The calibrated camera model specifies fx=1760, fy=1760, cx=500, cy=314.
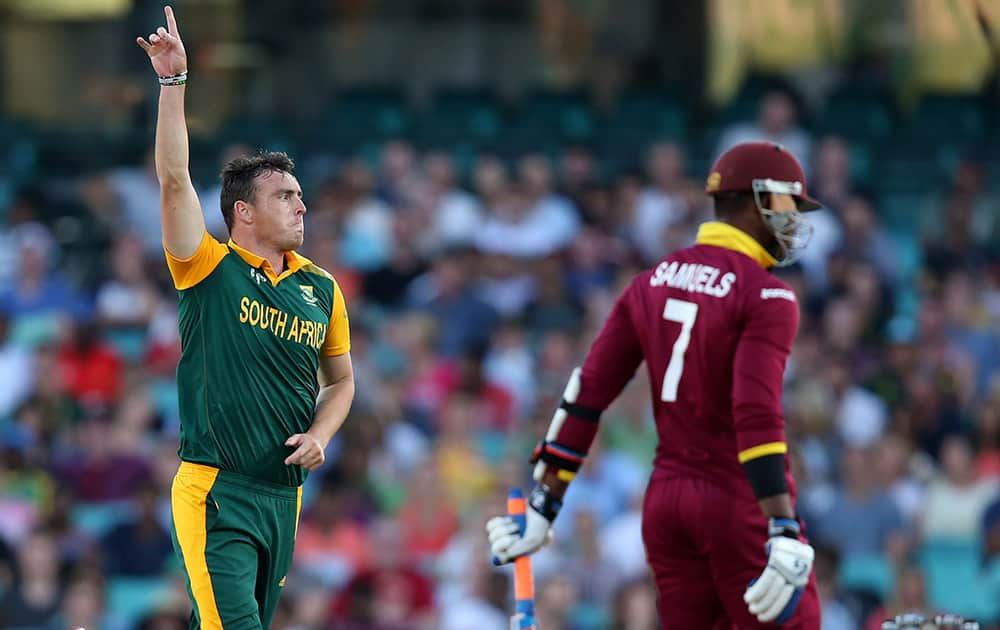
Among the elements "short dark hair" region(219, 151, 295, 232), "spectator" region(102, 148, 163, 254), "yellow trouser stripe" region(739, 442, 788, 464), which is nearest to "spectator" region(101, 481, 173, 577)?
"spectator" region(102, 148, 163, 254)

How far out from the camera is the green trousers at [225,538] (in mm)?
5969

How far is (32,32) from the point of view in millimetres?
19906

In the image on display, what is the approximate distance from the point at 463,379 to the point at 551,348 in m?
0.68

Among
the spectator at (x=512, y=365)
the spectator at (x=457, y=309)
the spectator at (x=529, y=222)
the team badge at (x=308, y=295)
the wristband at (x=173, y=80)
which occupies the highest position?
the wristband at (x=173, y=80)

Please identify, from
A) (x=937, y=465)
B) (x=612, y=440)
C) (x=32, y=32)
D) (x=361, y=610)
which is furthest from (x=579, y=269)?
(x=32, y=32)

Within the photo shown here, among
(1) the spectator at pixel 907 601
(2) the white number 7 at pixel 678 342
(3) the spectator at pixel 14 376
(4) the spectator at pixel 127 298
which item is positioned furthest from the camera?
(4) the spectator at pixel 127 298

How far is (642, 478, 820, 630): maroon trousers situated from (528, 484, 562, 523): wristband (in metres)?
0.41

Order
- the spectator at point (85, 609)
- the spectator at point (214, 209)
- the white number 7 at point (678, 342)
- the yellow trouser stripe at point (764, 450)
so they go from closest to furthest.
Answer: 1. the yellow trouser stripe at point (764, 450)
2. the white number 7 at point (678, 342)
3. the spectator at point (85, 609)
4. the spectator at point (214, 209)

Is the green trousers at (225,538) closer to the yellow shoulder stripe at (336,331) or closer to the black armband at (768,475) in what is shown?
the yellow shoulder stripe at (336,331)

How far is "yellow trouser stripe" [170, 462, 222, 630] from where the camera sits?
5969mm

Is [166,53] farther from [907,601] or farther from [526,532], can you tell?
[907,601]

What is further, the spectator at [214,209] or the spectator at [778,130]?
the spectator at [778,130]

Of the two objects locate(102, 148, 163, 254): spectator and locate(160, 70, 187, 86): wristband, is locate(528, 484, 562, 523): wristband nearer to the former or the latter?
locate(160, 70, 187, 86): wristband

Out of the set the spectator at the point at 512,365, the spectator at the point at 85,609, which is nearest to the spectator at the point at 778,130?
the spectator at the point at 512,365
